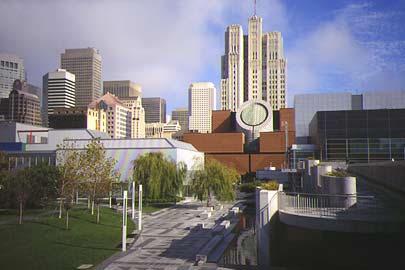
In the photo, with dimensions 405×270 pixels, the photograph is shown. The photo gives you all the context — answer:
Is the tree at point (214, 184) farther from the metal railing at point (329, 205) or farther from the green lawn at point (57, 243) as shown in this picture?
the metal railing at point (329, 205)

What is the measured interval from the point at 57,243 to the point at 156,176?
61.0ft

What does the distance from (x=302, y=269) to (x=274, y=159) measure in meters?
65.7

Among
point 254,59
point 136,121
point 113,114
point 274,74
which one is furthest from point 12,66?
point 136,121

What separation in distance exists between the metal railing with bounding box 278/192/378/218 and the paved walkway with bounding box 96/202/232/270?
3532 mm

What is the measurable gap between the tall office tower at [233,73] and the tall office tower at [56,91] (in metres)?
84.6

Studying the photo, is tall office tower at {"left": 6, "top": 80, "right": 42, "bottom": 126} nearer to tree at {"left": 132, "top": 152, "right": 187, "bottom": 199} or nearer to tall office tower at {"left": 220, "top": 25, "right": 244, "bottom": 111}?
tall office tower at {"left": 220, "top": 25, "right": 244, "bottom": 111}

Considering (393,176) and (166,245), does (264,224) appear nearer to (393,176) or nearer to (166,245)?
(393,176)

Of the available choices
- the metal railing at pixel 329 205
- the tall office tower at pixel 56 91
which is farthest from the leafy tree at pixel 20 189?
the tall office tower at pixel 56 91

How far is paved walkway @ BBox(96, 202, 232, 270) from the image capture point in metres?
14.6

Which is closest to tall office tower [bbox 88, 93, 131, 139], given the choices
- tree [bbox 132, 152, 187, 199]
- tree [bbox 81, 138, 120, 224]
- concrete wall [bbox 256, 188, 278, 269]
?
tree [bbox 132, 152, 187, 199]

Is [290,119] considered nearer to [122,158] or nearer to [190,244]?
[122,158]

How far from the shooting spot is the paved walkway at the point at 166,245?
14.6 m

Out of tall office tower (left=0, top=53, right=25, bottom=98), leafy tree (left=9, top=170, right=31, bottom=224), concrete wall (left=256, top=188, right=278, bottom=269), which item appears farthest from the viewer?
tall office tower (left=0, top=53, right=25, bottom=98)

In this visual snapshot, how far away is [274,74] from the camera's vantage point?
14288 cm
